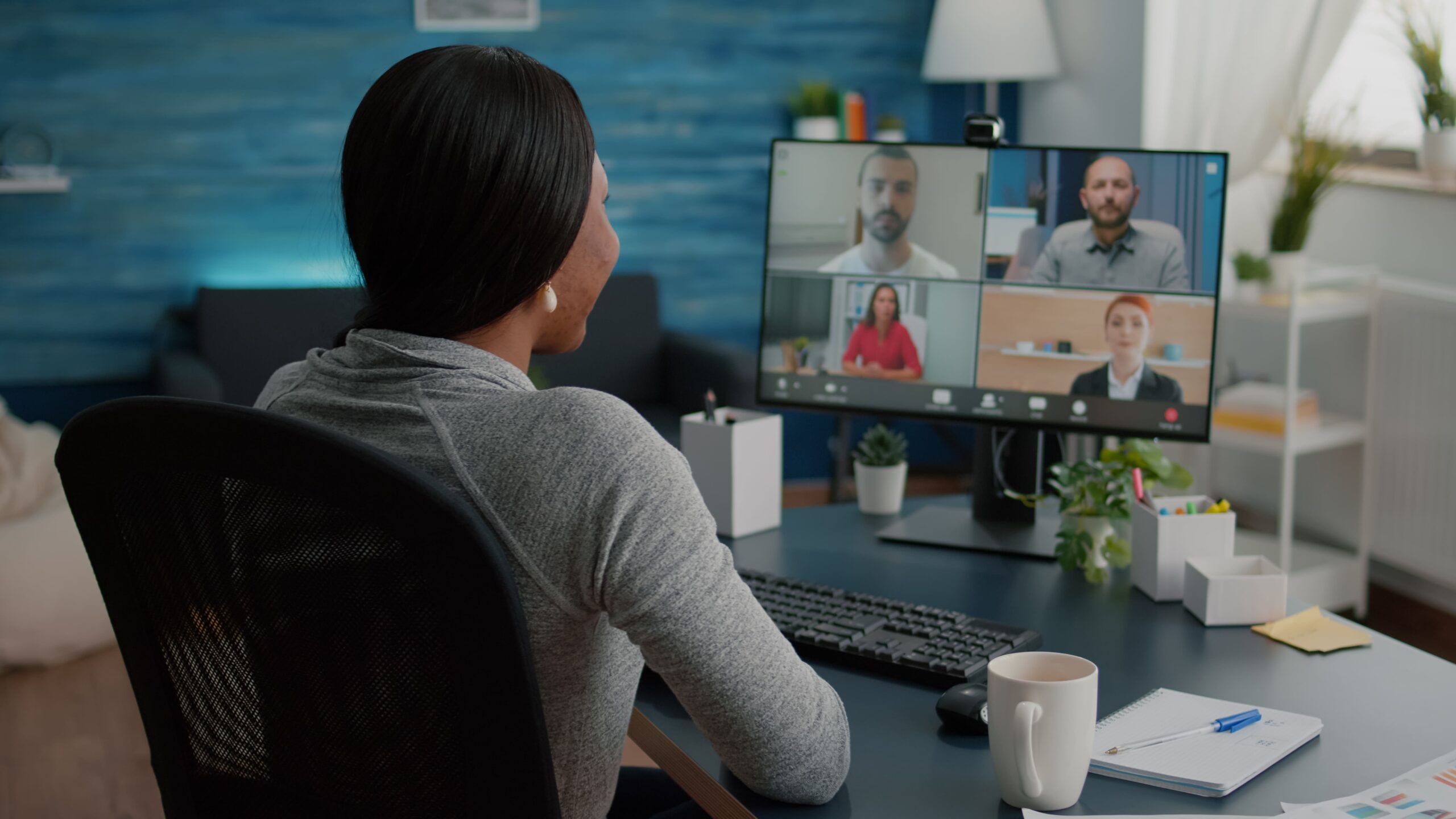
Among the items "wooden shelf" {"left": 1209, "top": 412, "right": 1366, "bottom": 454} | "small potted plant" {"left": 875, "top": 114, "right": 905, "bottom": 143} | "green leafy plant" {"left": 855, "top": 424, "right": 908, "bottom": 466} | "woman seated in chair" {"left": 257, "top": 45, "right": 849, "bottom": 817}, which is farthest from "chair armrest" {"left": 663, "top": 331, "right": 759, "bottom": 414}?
"woman seated in chair" {"left": 257, "top": 45, "right": 849, "bottom": 817}

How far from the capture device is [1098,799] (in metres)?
0.94

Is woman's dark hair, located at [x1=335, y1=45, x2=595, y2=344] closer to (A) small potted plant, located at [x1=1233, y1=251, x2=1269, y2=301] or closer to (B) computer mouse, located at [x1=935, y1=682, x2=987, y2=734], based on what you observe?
(B) computer mouse, located at [x1=935, y1=682, x2=987, y2=734]

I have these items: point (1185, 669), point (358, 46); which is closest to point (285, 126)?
point (358, 46)

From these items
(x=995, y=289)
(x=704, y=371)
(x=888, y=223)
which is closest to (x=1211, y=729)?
(x=995, y=289)

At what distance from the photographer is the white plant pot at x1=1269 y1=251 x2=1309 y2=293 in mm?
3059

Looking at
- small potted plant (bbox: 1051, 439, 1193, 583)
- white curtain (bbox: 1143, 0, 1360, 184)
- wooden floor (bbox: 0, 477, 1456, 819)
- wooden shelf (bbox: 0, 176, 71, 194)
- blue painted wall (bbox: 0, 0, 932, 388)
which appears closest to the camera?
small potted plant (bbox: 1051, 439, 1193, 583)

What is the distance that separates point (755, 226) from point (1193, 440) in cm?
279

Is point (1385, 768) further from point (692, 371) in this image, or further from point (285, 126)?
point (285, 126)

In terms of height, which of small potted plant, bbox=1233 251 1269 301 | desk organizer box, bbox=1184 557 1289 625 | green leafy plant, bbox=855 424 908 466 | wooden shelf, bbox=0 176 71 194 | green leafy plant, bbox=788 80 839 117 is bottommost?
desk organizer box, bbox=1184 557 1289 625

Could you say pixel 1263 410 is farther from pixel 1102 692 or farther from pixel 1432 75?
pixel 1102 692

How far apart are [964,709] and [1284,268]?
239cm

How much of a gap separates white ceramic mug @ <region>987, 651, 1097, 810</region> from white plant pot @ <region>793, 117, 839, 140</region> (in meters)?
3.25

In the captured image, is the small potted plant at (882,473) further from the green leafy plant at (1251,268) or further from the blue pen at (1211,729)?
the green leafy plant at (1251,268)

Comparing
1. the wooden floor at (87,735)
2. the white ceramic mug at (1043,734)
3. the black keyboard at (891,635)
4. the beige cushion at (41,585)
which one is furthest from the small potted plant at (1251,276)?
the beige cushion at (41,585)
